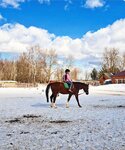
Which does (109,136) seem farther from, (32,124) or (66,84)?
(66,84)

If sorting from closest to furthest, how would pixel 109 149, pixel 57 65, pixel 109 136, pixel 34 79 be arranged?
pixel 109 149
pixel 109 136
pixel 34 79
pixel 57 65

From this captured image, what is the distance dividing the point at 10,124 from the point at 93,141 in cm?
411

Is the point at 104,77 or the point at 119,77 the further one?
the point at 104,77

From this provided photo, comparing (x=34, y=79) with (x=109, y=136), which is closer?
(x=109, y=136)

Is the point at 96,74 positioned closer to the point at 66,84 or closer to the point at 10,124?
the point at 66,84

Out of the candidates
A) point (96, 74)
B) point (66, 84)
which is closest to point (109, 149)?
point (66, 84)

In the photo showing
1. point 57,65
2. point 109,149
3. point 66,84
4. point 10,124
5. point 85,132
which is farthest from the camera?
point 57,65

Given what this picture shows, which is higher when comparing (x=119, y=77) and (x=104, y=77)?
(x=104, y=77)

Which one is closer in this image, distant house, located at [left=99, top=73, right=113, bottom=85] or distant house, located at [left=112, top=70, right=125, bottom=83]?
distant house, located at [left=112, top=70, right=125, bottom=83]

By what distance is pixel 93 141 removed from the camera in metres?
8.02

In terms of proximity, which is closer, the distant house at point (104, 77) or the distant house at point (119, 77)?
the distant house at point (119, 77)

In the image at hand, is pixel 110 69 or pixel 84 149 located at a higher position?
pixel 110 69

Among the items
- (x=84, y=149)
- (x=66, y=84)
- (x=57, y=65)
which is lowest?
(x=84, y=149)

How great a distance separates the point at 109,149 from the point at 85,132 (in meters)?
2.25
